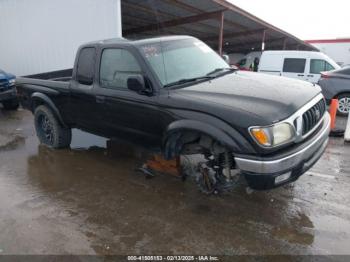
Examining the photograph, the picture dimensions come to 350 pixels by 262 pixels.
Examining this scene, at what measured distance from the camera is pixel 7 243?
10.3 ft

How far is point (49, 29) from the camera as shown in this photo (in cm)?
1084

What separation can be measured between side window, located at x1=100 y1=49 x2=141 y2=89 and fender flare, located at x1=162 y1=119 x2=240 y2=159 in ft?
3.00

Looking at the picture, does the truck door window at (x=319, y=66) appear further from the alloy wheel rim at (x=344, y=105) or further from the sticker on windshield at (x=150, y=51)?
the sticker on windshield at (x=150, y=51)

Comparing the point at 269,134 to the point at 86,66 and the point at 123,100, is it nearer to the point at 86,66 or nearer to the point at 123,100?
the point at 123,100

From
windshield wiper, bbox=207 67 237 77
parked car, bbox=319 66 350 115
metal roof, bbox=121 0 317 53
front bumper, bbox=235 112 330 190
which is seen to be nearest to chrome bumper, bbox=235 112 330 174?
front bumper, bbox=235 112 330 190

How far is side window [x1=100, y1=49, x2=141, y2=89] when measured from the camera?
3.94 m

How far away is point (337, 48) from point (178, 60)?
2962 centimetres

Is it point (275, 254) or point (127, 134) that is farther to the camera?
point (127, 134)

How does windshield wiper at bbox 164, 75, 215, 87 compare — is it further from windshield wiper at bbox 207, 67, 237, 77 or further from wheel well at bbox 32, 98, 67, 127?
wheel well at bbox 32, 98, 67, 127

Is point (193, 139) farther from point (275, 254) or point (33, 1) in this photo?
point (33, 1)

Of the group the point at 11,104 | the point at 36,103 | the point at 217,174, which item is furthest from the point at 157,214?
the point at 11,104

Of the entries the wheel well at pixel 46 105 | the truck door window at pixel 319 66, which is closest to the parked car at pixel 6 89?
the wheel well at pixel 46 105

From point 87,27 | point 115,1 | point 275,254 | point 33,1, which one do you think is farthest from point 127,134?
point 33,1

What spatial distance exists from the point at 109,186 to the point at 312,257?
2.65 meters
